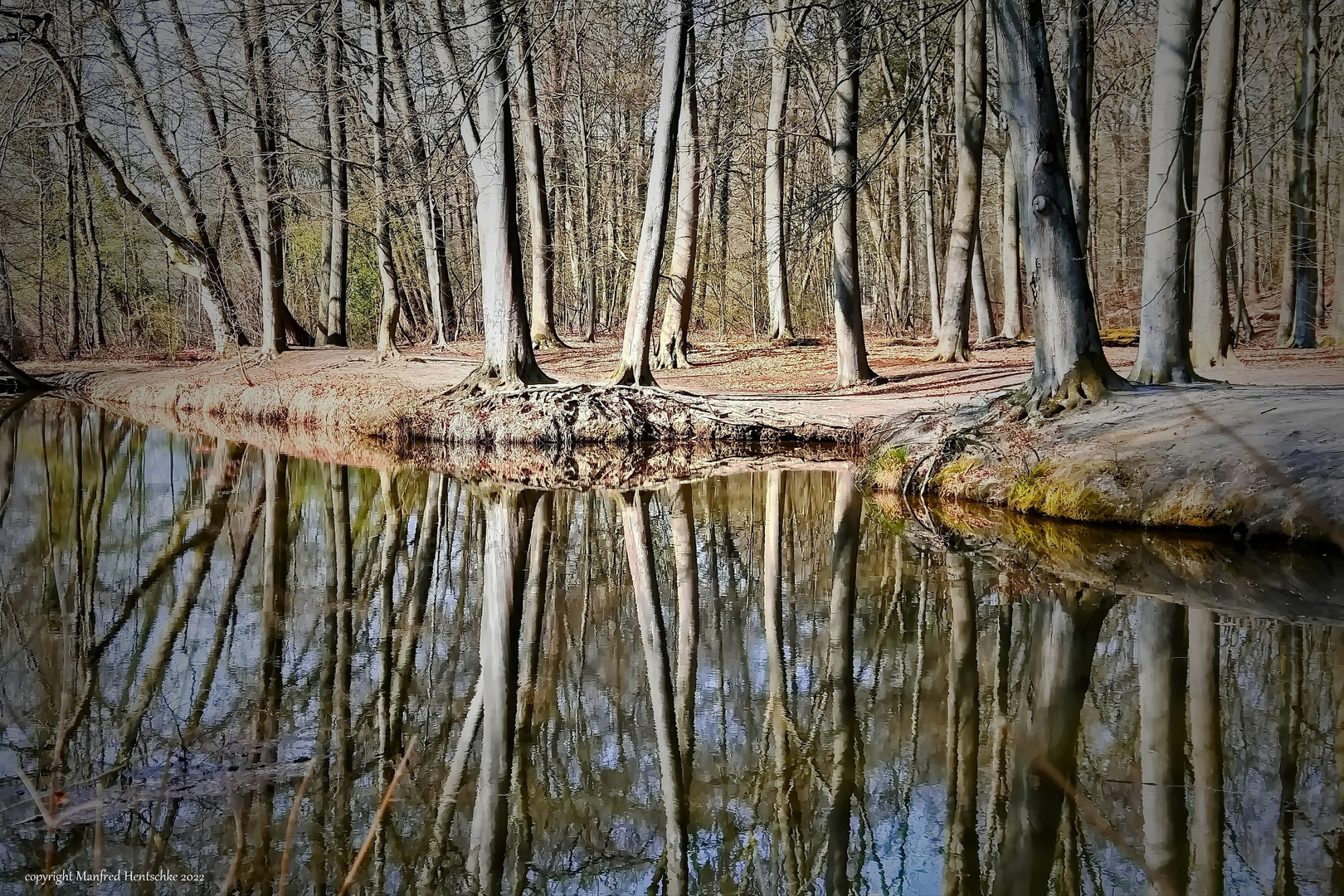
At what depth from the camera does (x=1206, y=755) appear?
3516mm

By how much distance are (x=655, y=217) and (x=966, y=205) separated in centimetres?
665

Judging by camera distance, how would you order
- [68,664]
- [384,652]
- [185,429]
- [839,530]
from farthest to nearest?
[185,429] → [839,530] → [384,652] → [68,664]

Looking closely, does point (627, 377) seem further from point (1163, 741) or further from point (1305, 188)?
point (1305, 188)

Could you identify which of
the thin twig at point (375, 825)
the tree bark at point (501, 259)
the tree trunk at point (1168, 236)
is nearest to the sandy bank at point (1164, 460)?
the tree trunk at point (1168, 236)

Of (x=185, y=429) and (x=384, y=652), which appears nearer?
(x=384, y=652)

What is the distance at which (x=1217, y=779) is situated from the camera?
10.9 ft

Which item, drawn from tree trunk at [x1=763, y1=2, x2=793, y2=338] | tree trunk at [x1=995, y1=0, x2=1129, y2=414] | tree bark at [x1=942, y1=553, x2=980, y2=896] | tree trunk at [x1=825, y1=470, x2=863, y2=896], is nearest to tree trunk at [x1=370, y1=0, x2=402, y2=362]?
tree trunk at [x1=763, y1=2, x2=793, y2=338]

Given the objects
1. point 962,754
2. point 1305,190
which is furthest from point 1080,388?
point 1305,190

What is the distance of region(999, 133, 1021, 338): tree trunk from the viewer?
1972cm

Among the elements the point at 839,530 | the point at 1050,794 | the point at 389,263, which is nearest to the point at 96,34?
the point at 389,263

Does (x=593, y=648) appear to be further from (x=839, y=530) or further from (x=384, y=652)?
(x=839, y=530)

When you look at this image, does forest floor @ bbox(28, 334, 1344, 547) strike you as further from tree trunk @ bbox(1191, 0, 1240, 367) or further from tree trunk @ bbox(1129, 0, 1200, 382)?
tree trunk @ bbox(1129, 0, 1200, 382)

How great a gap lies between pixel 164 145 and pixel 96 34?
2.18 m

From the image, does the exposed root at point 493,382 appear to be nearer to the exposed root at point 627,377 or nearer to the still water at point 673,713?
the exposed root at point 627,377
